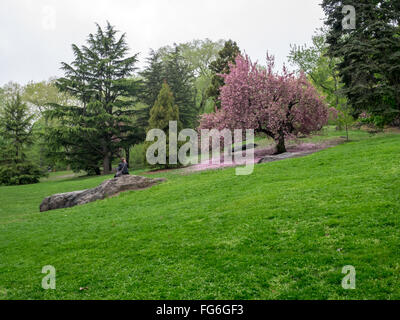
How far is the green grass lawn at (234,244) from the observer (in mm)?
5250

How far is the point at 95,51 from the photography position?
123ft

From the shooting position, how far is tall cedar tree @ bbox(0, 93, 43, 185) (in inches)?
1287

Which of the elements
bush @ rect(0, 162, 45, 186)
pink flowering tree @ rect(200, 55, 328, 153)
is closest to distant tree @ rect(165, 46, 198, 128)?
pink flowering tree @ rect(200, 55, 328, 153)

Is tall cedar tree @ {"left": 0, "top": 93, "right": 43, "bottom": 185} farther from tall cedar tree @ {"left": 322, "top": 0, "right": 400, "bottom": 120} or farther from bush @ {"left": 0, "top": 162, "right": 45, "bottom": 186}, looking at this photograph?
tall cedar tree @ {"left": 322, "top": 0, "right": 400, "bottom": 120}

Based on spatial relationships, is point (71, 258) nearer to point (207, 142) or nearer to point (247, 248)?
point (247, 248)

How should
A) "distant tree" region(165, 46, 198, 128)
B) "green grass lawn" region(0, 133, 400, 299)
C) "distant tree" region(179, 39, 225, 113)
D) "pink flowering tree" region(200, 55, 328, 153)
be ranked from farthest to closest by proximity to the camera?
"distant tree" region(179, 39, 225, 113), "distant tree" region(165, 46, 198, 128), "pink flowering tree" region(200, 55, 328, 153), "green grass lawn" region(0, 133, 400, 299)

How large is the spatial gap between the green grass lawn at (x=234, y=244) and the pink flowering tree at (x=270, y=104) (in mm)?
9203

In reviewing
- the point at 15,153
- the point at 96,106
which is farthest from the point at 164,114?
the point at 15,153

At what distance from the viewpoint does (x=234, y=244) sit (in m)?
6.98

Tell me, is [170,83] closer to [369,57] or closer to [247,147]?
[247,147]

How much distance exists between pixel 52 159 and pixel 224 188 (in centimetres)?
2763

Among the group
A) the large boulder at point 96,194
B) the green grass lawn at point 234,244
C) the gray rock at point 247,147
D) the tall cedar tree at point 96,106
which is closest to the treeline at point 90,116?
the tall cedar tree at point 96,106

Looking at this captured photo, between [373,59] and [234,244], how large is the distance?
74.4 feet

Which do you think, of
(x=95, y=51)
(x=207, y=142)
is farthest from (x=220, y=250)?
(x=95, y=51)
